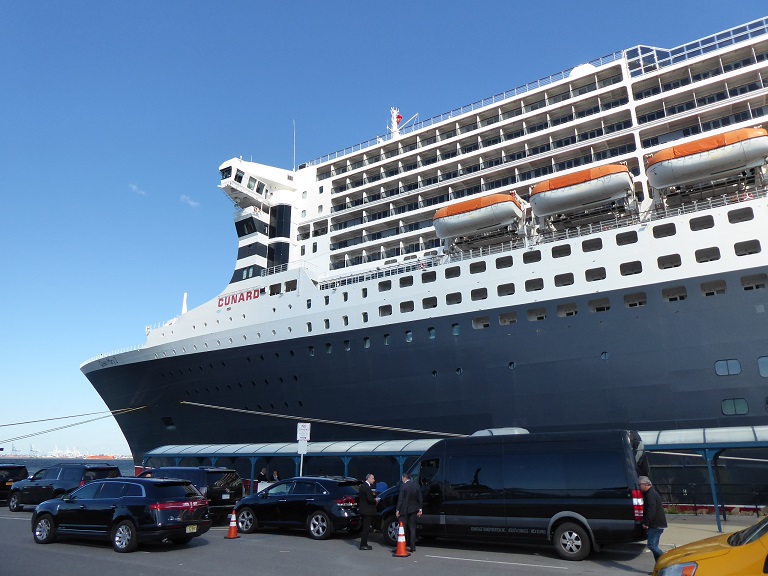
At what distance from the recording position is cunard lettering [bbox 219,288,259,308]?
2381cm

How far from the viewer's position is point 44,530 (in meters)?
10.0

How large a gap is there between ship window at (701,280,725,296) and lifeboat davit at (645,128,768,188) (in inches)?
130

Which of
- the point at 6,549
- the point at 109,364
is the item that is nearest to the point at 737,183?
the point at 6,549

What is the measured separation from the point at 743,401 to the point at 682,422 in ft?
5.05

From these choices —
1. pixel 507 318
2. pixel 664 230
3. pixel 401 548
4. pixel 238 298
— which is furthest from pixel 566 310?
pixel 238 298

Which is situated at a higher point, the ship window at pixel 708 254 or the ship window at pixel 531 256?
the ship window at pixel 531 256

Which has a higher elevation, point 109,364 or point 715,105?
point 715,105

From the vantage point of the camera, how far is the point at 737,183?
55.3 ft

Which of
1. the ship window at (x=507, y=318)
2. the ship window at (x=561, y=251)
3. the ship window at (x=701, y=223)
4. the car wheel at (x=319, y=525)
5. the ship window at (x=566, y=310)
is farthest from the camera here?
the ship window at (x=561, y=251)

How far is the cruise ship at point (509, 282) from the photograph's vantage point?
50.4 ft

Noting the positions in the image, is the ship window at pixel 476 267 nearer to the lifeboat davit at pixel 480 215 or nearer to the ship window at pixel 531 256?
the lifeboat davit at pixel 480 215

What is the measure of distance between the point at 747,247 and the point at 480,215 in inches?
310

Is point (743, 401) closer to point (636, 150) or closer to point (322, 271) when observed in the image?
point (636, 150)

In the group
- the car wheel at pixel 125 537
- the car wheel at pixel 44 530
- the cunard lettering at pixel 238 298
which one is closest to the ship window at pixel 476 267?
the cunard lettering at pixel 238 298
